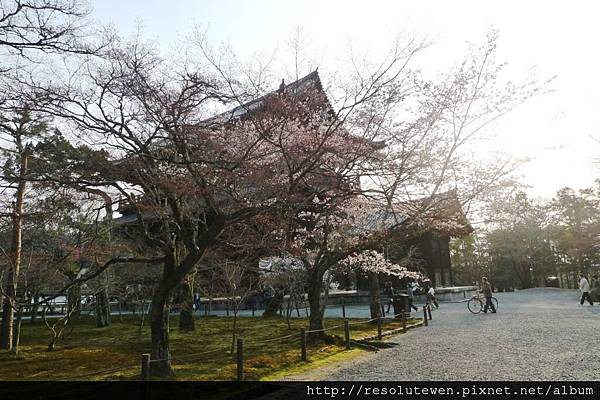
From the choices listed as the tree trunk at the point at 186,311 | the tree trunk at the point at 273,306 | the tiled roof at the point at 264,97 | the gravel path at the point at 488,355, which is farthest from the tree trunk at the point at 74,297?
the gravel path at the point at 488,355

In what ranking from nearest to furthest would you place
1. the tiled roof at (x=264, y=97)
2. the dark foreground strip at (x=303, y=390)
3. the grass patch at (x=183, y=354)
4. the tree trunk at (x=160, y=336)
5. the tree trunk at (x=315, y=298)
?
the dark foreground strip at (x=303, y=390), the tiled roof at (x=264, y=97), the tree trunk at (x=160, y=336), the grass patch at (x=183, y=354), the tree trunk at (x=315, y=298)

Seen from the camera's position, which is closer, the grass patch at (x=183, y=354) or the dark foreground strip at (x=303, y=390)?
the dark foreground strip at (x=303, y=390)

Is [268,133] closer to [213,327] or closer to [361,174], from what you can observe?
[361,174]

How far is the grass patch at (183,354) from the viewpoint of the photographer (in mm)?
8742

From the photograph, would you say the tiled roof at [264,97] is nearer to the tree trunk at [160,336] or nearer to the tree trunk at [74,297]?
the tree trunk at [160,336]

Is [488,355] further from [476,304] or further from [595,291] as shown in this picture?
[595,291]

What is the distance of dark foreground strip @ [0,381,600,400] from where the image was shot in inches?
240

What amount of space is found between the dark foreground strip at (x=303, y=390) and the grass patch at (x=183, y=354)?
409 millimetres

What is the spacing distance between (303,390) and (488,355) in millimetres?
4307

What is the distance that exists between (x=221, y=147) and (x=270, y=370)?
15.3 feet

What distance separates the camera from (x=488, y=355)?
8750mm

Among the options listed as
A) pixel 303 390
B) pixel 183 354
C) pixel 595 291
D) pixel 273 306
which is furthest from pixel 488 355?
pixel 595 291

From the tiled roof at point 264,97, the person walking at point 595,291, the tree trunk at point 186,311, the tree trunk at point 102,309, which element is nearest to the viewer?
the tiled roof at point 264,97

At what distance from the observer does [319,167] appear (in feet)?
28.1
